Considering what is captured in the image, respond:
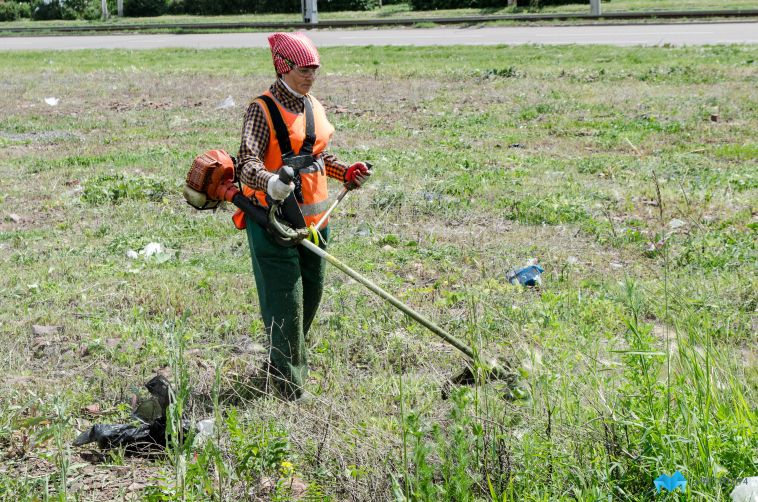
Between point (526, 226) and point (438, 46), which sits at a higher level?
point (438, 46)

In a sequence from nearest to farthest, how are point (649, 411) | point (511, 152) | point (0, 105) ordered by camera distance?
point (649, 411), point (511, 152), point (0, 105)

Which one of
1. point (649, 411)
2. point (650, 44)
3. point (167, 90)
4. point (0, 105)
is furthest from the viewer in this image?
point (650, 44)

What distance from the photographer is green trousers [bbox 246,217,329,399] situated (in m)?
4.37

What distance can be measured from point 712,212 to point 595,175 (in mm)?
1644

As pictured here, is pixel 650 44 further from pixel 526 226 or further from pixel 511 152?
pixel 526 226

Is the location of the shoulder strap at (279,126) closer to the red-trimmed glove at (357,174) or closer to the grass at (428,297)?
the red-trimmed glove at (357,174)

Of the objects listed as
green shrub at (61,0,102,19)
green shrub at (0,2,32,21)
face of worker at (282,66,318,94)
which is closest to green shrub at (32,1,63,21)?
green shrub at (61,0,102,19)

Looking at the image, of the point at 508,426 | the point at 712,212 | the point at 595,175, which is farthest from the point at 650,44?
the point at 508,426

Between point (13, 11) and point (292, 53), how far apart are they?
127 feet

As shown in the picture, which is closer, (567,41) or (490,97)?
(490,97)

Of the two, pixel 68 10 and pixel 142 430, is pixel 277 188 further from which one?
pixel 68 10

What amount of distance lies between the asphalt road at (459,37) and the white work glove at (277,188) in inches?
619

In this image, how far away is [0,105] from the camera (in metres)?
14.4

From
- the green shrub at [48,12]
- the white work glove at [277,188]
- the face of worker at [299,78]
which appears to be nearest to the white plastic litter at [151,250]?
the face of worker at [299,78]
